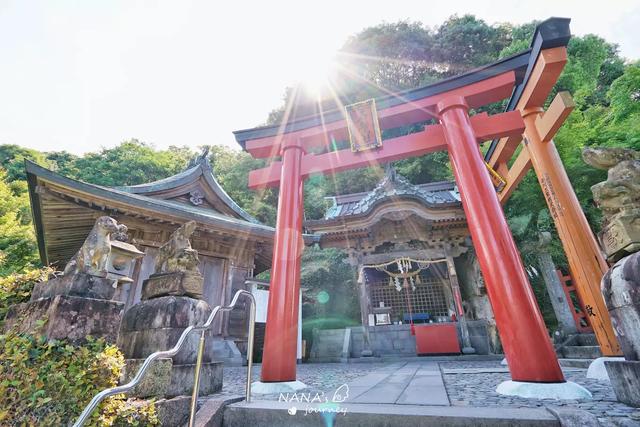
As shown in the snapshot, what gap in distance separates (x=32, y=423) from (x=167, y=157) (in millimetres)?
35147

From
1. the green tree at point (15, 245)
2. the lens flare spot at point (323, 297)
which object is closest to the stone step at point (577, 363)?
the lens flare spot at point (323, 297)

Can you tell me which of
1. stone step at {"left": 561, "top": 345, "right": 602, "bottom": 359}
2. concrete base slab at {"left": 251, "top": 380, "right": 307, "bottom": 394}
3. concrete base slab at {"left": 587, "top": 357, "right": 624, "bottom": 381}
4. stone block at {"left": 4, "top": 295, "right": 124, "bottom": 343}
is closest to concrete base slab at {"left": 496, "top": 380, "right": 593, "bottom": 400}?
concrete base slab at {"left": 587, "top": 357, "right": 624, "bottom": 381}

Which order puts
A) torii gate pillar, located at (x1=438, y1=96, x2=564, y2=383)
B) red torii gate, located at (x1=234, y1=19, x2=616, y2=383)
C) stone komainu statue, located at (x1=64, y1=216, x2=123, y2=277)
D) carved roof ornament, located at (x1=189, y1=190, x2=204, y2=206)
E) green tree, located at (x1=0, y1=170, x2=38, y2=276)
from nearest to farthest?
stone komainu statue, located at (x1=64, y1=216, x2=123, y2=277) → torii gate pillar, located at (x1=438, y1=96, x2=564, y2=383) → red torii gate, located at (x1=234, y1=19, x2=616, y2=383) → carved roof ornament, located at (x1=189, y1=190, x2=204, y2=206) → green tree, located at (x1=0, y1=170, x2=38, y2=276)

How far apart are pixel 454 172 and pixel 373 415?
3.80 m

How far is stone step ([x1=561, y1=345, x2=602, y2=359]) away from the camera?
6.58 metres

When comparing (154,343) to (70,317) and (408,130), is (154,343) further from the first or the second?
(408,130)

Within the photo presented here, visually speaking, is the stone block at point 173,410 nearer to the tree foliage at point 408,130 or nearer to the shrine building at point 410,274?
the shrine building at point 410,274

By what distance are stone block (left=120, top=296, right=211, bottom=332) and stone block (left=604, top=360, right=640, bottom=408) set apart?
4.35m

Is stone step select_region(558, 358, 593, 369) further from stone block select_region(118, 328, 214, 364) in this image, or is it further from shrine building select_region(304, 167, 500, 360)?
stone block select_region(118, 328, 214, 364)

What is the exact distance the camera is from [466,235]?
10.4 m

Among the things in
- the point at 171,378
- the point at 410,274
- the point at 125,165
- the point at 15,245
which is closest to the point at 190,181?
the point at 171,378

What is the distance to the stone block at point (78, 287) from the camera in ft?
8.91

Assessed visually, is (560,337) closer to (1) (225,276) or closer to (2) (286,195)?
(2) (286,195)

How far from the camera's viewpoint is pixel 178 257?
387cm
